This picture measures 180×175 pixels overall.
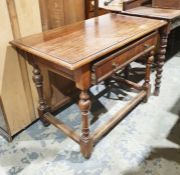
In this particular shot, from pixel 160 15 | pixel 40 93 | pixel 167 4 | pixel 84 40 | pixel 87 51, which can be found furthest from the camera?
pixel 167 4

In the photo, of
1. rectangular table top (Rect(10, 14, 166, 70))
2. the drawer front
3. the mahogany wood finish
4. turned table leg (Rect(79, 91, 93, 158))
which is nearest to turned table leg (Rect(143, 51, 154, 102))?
the drawer front

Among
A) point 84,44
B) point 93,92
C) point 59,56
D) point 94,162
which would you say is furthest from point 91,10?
point 94,162

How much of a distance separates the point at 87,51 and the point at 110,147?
74 cm

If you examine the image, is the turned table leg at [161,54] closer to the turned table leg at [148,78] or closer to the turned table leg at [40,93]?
the turned table leg at [148,78]

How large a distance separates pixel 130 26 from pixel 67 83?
2.34 feet

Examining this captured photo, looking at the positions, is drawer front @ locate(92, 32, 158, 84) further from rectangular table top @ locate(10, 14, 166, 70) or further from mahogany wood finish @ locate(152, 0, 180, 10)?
mahogany wood finish @ locate(152, 0, 180, 10)

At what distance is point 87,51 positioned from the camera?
117cm

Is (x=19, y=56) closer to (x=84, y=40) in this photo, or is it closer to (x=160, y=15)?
(x=84, y=40)

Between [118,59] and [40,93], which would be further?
[40,93]

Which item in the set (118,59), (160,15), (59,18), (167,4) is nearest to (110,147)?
(118,59)

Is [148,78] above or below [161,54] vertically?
below

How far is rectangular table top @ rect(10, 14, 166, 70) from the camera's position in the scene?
1.13 m

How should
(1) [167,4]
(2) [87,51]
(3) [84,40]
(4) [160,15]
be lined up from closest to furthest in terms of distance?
(2) [87,51], (3) [84,40], (4) [160,15], (1) [167,4]

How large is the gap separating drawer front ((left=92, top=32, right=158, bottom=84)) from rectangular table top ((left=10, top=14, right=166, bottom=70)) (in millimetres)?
73
